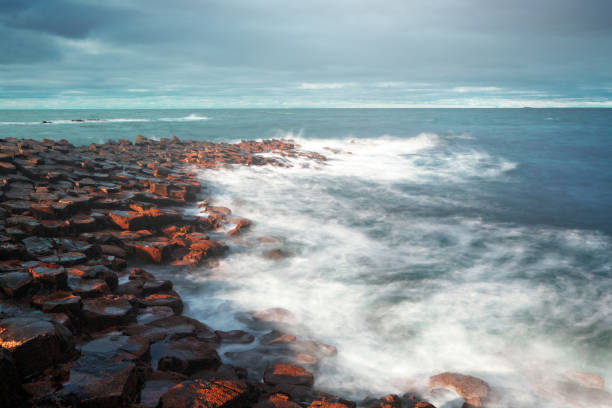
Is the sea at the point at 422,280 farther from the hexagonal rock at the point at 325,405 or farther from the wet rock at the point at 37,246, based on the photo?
the wet rock at the point at 37,246

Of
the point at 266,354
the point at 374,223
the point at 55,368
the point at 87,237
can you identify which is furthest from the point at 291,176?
the point at 55,368

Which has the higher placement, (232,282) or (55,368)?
(55,368)

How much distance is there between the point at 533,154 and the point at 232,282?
26778 millimetres

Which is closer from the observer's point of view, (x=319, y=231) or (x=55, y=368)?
(x=55, y=368)

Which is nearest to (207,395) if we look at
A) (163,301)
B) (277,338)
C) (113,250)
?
(277,338)

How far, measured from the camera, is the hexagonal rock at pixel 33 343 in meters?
2.54

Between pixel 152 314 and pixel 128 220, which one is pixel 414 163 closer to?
pixel 128 220

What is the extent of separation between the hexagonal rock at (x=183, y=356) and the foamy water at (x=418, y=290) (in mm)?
1203

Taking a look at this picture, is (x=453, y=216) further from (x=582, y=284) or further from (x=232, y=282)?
(x=232, y=282)

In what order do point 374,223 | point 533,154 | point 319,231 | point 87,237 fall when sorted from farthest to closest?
point 533,154 < point 374,223 < point 319,231 < point 87,237

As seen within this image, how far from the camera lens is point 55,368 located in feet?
8.76

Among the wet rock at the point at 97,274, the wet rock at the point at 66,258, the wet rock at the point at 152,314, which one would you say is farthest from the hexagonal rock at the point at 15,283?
the wet rock at the point at 152,314

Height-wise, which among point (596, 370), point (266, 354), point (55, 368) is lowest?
point (596, 370)

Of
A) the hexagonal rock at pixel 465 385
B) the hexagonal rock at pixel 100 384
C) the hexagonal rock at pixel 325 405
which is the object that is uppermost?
the hexagonal rock at pixel 100 384
